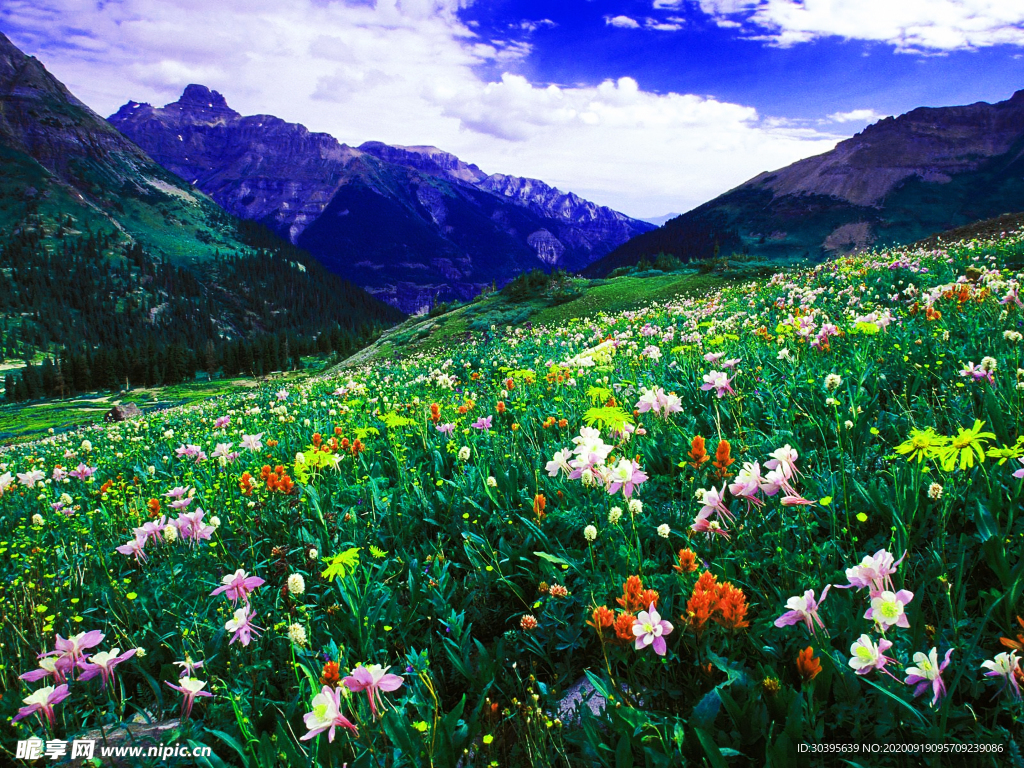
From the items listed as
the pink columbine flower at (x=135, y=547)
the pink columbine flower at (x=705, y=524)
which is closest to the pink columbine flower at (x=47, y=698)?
the pink columbine flower at (x=135, y=547)

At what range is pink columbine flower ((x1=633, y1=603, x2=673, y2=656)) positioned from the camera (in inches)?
77.4

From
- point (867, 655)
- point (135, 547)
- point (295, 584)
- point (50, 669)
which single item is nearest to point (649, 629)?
point (867, 655)

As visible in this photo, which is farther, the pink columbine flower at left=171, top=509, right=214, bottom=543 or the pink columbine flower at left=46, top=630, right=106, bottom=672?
the pink columbine flower at left=171, top=509, right=214, bottom=543

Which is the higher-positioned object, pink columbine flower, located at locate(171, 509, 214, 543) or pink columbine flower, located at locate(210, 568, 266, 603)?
pink columbine flower, located at locate(171, 509, 214, 543)

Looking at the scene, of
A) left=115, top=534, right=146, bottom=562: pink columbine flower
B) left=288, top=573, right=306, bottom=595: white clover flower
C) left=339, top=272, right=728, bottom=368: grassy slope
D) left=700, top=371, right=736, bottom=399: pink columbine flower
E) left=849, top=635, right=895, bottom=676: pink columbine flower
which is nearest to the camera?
left=849, top=635, right=895, bottom=676: pink columbine flower

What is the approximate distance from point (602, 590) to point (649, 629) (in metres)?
0.64

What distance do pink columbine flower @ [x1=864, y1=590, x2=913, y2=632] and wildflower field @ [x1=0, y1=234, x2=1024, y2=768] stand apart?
0.5 inches

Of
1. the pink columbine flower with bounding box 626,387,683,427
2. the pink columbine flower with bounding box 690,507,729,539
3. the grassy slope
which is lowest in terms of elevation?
the pink columbine flower with bounding box 690,507,729,539

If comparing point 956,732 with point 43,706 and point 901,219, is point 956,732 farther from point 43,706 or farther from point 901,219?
point 901,219

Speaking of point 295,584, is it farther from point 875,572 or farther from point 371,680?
point 875,572

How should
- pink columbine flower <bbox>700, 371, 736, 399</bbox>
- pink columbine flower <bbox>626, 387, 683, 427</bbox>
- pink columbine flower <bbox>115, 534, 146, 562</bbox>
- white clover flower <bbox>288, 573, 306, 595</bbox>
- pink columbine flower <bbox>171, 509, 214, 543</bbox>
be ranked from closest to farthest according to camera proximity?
white clover flower <bbox>288, 573, 306, 595</bbox>, pink columbine flower <bbox>115, 534, 146, 562</bbox>, pink columbine flower <bbox>171, 509, 214, 543</bbox>, pink columbine flower <bbox>626, 387, 683, 427</bbox>, pink columbine flower <bbox>700, 371, 736, 399</bbox>

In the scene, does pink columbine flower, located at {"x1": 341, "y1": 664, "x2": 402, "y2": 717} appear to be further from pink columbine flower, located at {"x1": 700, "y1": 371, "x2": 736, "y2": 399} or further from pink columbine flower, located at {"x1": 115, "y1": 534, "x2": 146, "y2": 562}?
pink columbine flower, located at {"x1": 700, "y1": 371, "x2": 736, "y2": 399}

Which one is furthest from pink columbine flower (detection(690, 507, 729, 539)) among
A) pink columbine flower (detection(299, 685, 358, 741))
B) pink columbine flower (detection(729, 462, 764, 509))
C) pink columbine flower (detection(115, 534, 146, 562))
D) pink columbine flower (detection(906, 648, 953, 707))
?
pink columbine flower (detection(115, 534, 146, 562))

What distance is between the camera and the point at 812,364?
16.2 feet
